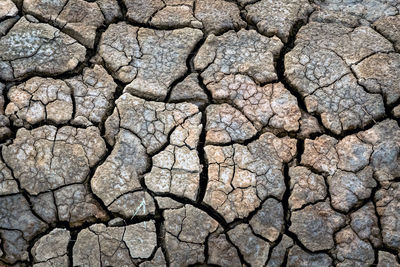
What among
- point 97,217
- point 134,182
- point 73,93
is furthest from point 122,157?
point 73,93

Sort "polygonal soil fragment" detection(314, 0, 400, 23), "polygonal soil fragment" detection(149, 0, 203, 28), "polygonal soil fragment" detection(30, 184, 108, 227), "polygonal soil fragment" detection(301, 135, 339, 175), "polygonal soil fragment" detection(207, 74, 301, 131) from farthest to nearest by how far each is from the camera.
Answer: "polygonal soil fragment" detection(314, 0, 400, 23)
"polygonal soil fragment" detection(149, 0, 203, 28)
"polygonal soil fragment" detection(207, 74, 301, 131)
"polygonal soil fragment" detection(301, 135, 339, 175)
"polygonal soil fragment" detection(30, 184, 108, 227)

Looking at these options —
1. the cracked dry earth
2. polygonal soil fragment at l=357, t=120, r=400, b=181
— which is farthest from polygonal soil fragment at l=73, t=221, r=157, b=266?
polygonal soil fragment at l=357, t=120, r=400, b=181

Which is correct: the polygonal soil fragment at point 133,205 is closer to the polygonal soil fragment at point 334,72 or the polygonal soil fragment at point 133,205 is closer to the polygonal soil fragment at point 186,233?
the polygonal soil fragment at point 186,233

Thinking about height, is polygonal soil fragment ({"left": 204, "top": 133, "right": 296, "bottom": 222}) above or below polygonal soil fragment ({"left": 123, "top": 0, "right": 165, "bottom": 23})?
below

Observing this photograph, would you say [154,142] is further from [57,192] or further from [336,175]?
[336,175]

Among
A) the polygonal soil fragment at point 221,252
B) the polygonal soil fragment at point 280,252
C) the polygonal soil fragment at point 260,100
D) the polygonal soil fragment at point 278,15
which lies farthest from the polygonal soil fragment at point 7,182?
the polygonal soil fragment at point 278,15

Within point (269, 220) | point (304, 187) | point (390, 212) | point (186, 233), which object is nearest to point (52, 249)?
point (186, 233)

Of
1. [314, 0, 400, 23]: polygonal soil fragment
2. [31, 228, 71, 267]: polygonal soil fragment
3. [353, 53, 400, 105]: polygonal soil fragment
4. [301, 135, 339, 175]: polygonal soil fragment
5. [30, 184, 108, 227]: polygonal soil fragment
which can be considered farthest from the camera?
[314, 0, 400, 23]: polygonal soil fragment

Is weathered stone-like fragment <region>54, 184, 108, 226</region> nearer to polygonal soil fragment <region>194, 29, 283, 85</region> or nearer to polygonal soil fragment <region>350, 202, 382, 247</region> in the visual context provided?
polygonal soil fragment <region>194, 29, 283, 85</region>
